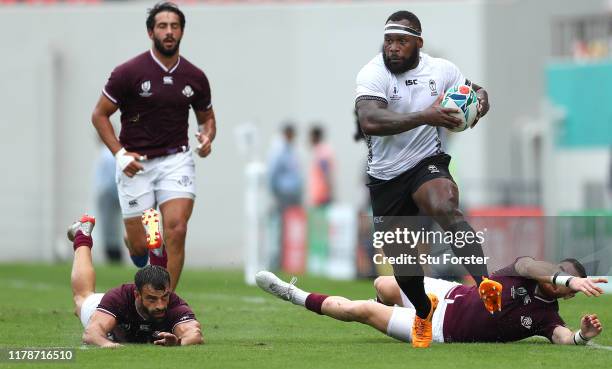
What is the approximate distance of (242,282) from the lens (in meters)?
19.4

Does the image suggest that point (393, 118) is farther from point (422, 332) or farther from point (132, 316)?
point (132, 316)

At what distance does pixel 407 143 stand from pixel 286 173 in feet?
46.3

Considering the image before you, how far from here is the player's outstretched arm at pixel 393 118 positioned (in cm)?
961

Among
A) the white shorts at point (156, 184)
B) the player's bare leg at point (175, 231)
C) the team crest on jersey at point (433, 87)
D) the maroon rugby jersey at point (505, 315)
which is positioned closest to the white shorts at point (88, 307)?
the player's bare leg at point (175, 231)

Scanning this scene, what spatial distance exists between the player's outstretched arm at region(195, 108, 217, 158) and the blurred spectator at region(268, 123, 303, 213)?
1159 cm

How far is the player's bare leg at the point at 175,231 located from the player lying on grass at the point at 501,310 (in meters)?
1.46

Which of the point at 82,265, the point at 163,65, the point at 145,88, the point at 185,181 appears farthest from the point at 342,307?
the point at 163,65

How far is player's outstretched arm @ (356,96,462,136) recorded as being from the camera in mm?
9609

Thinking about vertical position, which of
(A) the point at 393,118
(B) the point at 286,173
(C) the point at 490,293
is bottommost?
(C) the point at 490,293

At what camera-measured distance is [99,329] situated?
33.4 feet

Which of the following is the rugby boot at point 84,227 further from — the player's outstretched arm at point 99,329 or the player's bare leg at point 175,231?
the player's outstretched arm at point 99,329

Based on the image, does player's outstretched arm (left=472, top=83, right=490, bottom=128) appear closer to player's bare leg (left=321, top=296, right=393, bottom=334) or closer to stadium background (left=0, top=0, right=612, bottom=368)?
player's bare leg (left=321, top=296, right=393, bottom=334)

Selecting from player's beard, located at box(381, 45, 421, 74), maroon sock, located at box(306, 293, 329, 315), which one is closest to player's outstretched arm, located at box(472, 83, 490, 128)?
player's beard, located at box(381, 45, 421, 74)

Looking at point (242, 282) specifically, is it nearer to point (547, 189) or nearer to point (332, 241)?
point (332, 241)
